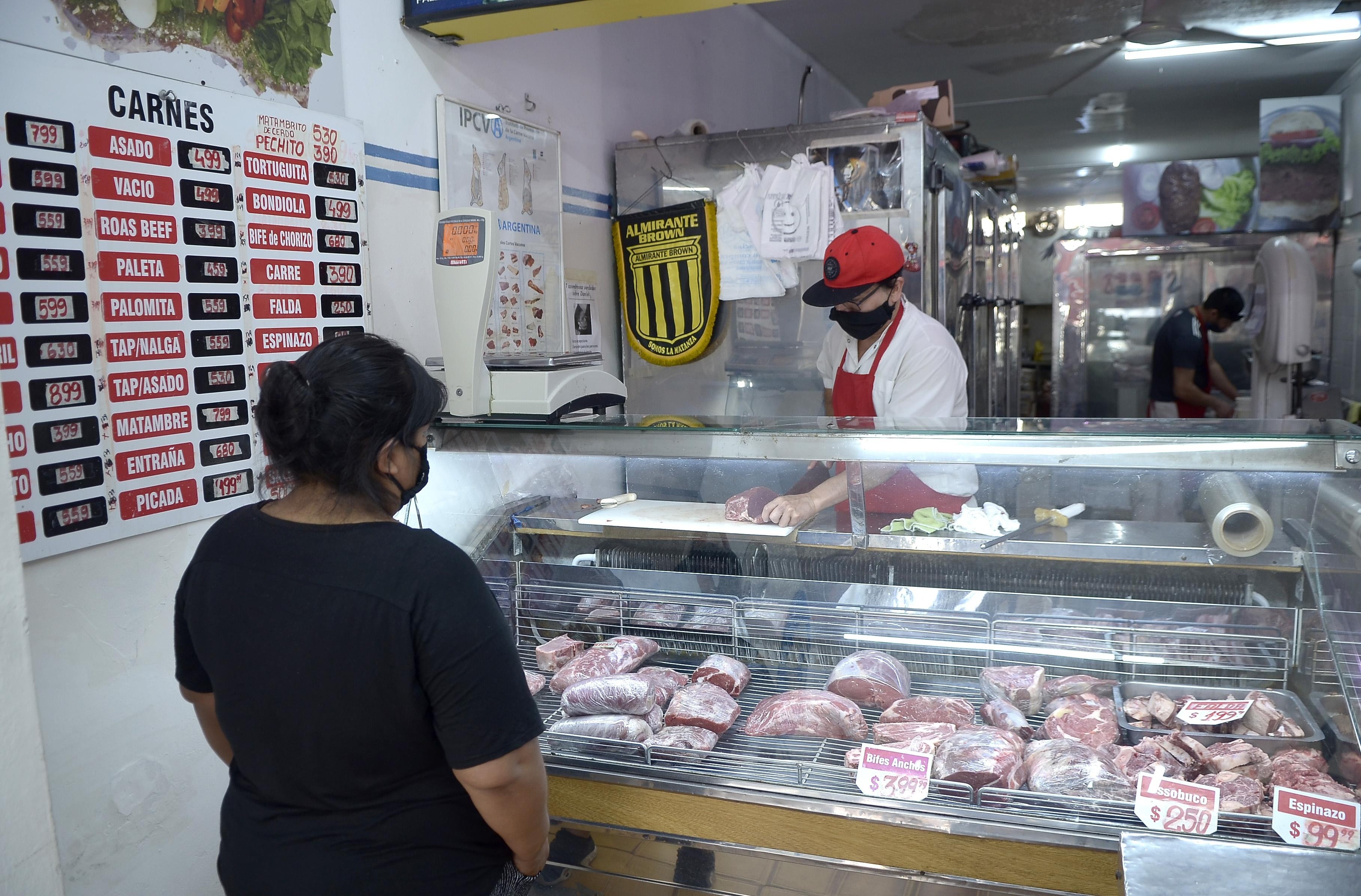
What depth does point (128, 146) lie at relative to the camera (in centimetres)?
209

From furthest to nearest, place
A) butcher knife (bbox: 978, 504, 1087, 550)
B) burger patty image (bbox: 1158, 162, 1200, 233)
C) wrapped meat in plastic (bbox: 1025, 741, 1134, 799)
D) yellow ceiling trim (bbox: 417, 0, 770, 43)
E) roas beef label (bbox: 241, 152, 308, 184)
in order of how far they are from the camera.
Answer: burger patty image (bbox: 1158, 162, 1200, 233) → yellow ceiling trim (bbox: 417, 0, 770, 43) → roas beef label (bbox: 241, 152, 308, 184) → butcher knife (bbox: 978, 504, 1087, 550) → wrapped meat in plastic (bbox: 1025, 741, 1134, 799)

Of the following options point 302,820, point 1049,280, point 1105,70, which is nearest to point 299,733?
point 302,820

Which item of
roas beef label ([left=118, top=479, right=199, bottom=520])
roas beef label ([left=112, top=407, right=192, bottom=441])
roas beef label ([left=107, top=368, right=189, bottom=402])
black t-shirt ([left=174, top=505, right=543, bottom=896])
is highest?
roas beef label ([left=107, top=368, right=189, bottom=402])

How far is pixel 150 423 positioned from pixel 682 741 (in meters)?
1.38

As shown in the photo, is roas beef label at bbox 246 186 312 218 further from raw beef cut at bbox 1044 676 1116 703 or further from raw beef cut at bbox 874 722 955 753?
raw beef cut at bbox 1044 676 1116 703

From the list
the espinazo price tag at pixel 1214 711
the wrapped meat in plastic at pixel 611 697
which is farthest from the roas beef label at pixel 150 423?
the espinazo price tag at pixel 1214 711

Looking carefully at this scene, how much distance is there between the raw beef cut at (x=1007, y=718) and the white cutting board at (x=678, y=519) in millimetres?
560

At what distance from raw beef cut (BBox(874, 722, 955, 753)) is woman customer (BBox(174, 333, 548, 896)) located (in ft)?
2.40

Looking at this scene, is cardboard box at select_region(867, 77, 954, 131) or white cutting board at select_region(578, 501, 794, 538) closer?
white cutting board at select_region(578, 501, 794, 538)

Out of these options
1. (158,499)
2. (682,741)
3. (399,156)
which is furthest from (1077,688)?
(399,156)

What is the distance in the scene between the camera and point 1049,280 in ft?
40.4

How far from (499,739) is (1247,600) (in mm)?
1552

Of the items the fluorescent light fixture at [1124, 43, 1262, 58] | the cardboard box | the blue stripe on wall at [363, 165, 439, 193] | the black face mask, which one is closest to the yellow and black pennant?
the black face mask

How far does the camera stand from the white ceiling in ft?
18.2
